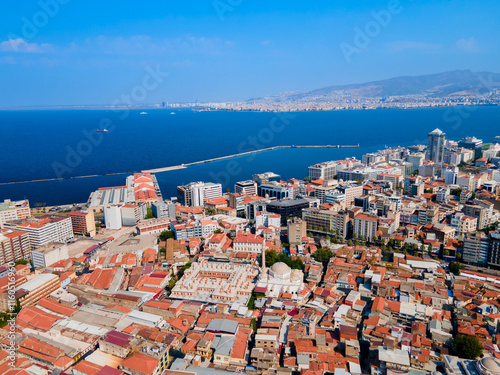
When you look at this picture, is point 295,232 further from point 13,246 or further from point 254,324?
point 13,246

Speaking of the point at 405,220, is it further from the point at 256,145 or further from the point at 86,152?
the point at 86,152

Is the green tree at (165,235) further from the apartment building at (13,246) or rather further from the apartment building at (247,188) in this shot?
the apartment building at (247,188)

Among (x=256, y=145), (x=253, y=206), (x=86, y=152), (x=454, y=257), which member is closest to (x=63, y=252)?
(x=253, y=206)

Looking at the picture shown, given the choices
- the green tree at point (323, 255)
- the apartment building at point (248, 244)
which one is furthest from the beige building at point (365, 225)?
the apartment building at point (248, 244)

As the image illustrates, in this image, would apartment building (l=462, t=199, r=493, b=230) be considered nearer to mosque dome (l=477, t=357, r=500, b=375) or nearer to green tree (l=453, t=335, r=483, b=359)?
green tree (l=453, t=335, r=483, b=359)

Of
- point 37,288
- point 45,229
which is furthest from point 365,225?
point 45,229

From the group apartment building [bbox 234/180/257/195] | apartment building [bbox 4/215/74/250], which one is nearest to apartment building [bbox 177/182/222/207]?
apartment building [bbox 234/180/257/195]

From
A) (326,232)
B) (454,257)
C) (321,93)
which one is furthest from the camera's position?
(321,93)
